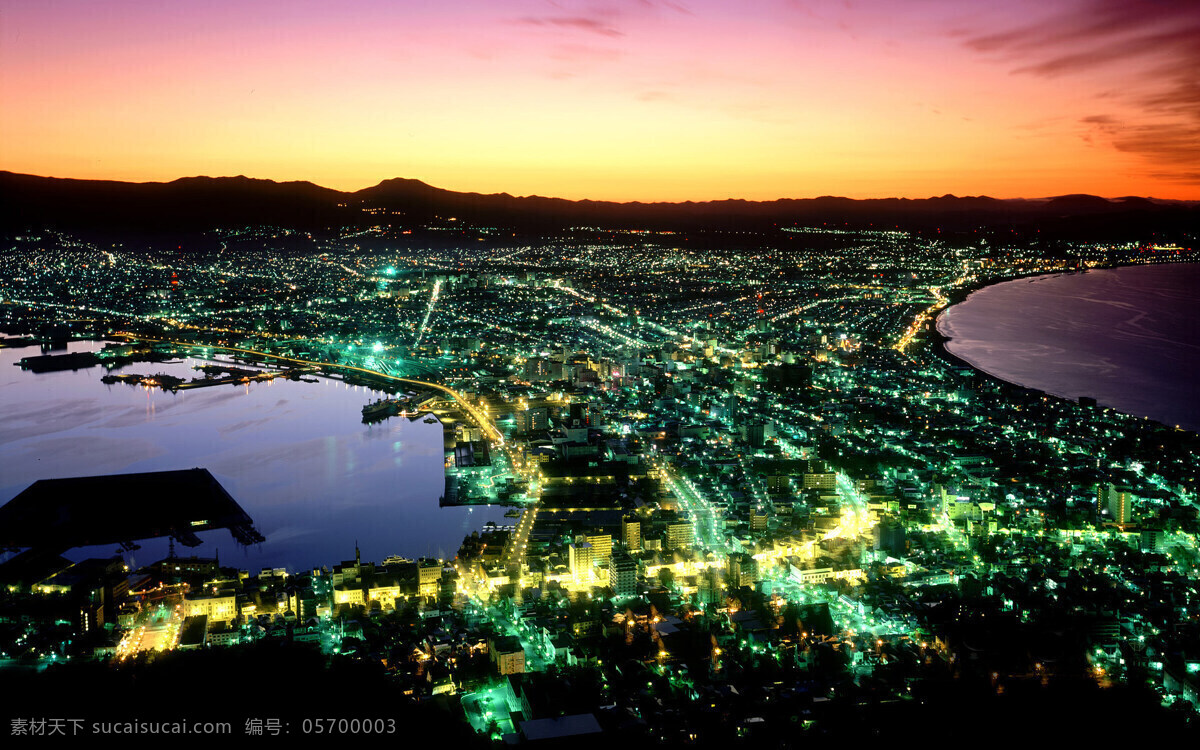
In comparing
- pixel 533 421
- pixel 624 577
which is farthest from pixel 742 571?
pixel 533 421

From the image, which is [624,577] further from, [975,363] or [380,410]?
[975,363]

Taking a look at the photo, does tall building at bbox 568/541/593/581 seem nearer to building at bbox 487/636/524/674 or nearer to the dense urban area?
the dense urban area

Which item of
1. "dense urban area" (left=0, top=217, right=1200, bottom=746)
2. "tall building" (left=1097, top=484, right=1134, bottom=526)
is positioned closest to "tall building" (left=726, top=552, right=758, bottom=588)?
"dense urban area" (left=0, top=217, right=1200, bottom=746)

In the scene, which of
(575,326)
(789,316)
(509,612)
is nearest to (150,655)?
(509,612)

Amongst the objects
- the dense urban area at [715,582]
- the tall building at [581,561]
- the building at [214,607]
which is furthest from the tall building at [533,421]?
the building at [214,607]

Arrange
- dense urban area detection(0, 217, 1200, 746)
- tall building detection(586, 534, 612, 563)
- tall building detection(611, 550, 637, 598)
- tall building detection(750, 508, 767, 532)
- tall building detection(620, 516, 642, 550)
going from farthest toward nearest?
tall building detection(750, 508, 767, 532)
tall building detection(620, 516, 642, 550)
tall building detection(586, 534, 612, 563)
tall building detection(611, 550, 637, 598)
dense urban area detection(0, 217, 1200, 746)

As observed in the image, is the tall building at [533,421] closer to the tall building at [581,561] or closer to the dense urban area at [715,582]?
the dense urban area at [715,582]
